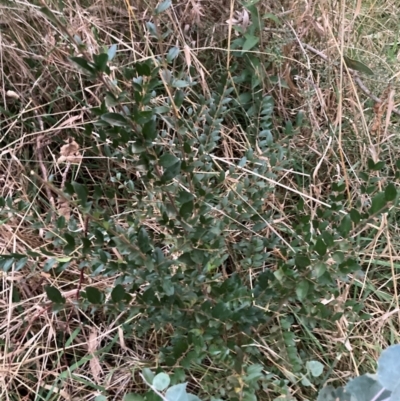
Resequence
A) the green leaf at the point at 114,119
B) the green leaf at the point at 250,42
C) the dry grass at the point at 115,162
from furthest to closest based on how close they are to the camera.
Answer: the green leaf at the point at 250,42 < the dry grass at the point at 115,162 < the green leaf at the point at 114,119

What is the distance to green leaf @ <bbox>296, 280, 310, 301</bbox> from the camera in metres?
0.62

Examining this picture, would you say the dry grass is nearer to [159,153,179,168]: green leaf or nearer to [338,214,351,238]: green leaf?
[338,214,351,238]: green leaf

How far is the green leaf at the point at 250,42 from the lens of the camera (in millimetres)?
1006

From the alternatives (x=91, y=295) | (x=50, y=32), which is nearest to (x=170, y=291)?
(x=91, y=295)

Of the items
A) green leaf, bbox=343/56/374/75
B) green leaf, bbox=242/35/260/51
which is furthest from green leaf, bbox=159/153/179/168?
green leaf, bbox=343/56/374/75

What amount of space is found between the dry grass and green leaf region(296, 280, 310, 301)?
0.73ft

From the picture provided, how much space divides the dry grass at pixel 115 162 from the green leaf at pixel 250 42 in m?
0.05

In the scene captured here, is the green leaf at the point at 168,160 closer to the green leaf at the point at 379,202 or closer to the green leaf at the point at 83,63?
the green leaf at the point at 83,63

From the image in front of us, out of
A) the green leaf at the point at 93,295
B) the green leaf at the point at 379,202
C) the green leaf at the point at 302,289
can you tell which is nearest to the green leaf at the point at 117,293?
the green leaf at the point at 93,295

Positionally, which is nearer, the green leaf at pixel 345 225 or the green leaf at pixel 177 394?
the green leaf at pixel 177 394

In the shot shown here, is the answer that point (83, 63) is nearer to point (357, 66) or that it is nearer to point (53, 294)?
point (53, 294)

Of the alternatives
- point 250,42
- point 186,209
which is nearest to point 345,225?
point 186,209

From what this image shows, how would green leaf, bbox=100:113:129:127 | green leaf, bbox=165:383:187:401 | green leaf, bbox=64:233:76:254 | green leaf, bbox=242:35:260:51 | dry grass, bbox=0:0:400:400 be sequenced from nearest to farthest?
green leaf, bbox=165:383:187:401 → green leaf, bbox=100:113:129:127 → green leaf, bbox=64:233:76:254 → dry grass, bbox=0:0:400:400 → green leaf, bbox=242:35:260:51

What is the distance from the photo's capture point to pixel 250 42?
3.32ft
